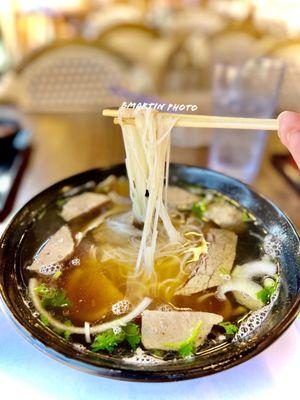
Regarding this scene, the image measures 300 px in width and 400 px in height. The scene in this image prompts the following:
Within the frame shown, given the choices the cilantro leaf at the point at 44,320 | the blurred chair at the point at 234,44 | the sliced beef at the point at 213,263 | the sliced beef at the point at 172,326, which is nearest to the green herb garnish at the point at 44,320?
the cilantro leaf at the point at 44,320

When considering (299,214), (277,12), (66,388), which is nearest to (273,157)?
(299,214)

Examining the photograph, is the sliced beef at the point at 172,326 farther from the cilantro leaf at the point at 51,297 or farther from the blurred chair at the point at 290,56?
the blurred chair at the point at 290,56

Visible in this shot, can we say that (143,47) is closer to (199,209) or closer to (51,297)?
(199,209)

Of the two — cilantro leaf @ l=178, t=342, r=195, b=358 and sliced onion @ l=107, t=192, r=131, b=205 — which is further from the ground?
sliced onion @ l=107, t=192, r=131, b=205

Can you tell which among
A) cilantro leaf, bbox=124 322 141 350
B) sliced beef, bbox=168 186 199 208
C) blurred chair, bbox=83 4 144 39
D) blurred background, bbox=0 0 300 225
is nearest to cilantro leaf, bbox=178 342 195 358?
cilantro leaf, bbox=124 322 141 350

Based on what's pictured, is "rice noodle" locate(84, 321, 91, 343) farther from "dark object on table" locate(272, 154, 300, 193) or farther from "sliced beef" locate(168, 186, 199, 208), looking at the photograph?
"dark object on table" locate(272, 154, 300, 193)

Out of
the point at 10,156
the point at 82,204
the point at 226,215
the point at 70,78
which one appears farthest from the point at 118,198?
the point at 70,78

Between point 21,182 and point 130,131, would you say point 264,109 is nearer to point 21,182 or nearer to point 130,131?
point 130,131

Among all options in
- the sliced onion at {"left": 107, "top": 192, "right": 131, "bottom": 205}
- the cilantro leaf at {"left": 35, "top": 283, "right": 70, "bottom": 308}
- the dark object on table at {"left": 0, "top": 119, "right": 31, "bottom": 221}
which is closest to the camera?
the cilantro leaf at {"left": 35, "top": 283, "right": 70, "bottom": 308}
